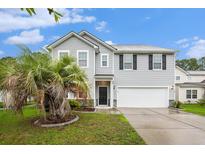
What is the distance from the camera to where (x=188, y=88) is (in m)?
27.9

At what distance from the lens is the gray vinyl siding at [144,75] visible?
1992 centimetres

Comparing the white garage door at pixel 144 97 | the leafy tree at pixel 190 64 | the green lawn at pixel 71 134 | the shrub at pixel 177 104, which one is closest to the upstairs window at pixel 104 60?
the white garage door at pixel 144 97

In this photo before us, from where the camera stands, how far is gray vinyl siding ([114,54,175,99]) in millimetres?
19922

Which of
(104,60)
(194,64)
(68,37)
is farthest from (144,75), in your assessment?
(194,64)

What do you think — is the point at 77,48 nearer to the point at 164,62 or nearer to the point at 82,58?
the point at 82,58

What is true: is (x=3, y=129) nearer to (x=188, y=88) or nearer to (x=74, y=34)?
(x=74, y=34)

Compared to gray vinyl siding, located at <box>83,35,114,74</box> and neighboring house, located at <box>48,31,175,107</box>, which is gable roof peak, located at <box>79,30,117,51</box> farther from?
gray vinyl siding, located at <box>83,35,114,74</box>

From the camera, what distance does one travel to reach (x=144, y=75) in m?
20.0

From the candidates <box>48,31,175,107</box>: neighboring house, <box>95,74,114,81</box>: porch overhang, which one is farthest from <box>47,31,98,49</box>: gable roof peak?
<box>95,74,114,81</box>: porch overhang

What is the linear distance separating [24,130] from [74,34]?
38.2ft

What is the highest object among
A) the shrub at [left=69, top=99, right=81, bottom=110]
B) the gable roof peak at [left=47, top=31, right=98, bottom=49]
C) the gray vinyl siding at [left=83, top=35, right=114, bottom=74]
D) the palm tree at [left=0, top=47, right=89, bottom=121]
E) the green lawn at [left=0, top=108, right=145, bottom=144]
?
the gable roof peak at [left=47, top=31, right=98, bottom=49]

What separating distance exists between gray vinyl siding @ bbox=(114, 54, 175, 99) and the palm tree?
957 cm
